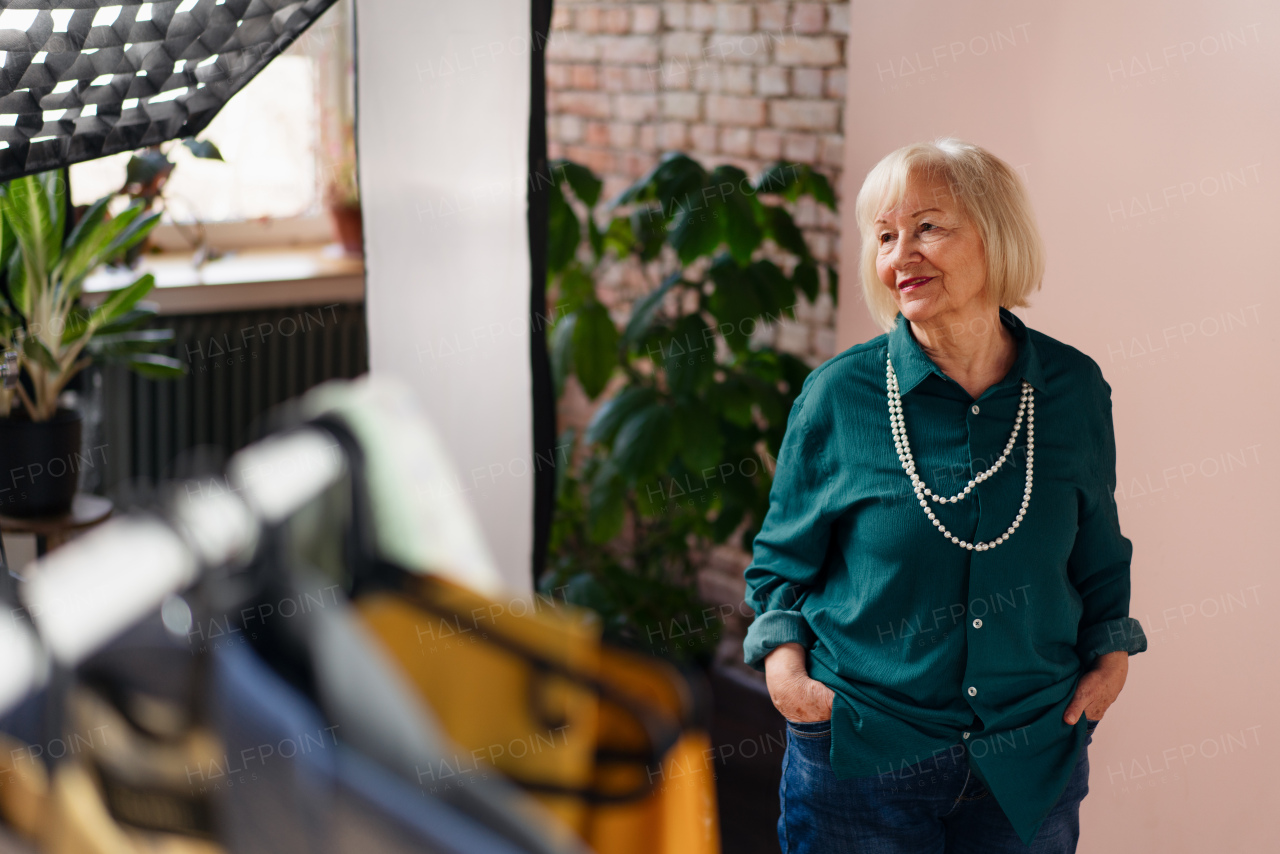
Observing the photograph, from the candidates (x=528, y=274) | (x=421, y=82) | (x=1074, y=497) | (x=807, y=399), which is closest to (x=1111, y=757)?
(x=1074, y=497)

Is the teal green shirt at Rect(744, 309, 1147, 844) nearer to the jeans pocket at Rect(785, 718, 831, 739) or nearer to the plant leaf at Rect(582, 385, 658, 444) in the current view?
the jeans pocket at Rect(785, 718, 831, 739)

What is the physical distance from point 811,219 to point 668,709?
2068mm

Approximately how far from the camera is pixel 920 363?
1168 millimetres

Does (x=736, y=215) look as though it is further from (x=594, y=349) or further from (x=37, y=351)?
(x=37, y=351)

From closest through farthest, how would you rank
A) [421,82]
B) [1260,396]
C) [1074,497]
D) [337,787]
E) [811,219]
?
[337,787]
[1074,497]
[421,82]
[1260,396]
[811,219]

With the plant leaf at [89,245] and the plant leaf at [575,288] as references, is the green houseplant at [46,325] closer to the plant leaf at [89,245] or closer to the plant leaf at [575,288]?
the plant leaf at [89,245]

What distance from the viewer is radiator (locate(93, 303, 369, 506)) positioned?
10.3ft

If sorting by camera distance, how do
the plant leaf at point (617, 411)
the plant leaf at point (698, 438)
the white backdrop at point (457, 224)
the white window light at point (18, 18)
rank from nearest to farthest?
the white window light at point (18, 18) → the white backdrop at point (457, 224) → the plant leaf at point (698, 438) → the plant leaf at point (617, 411)

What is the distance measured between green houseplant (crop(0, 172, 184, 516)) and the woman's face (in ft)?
4.55

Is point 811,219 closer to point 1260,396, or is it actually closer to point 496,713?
point 1260,396

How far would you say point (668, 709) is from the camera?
2.76 feet

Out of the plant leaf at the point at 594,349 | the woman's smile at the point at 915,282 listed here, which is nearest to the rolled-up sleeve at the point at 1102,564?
the woman's smile at the point at 915,282

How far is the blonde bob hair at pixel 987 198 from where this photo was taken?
1.14 metres

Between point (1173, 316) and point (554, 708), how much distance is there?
122 cm
